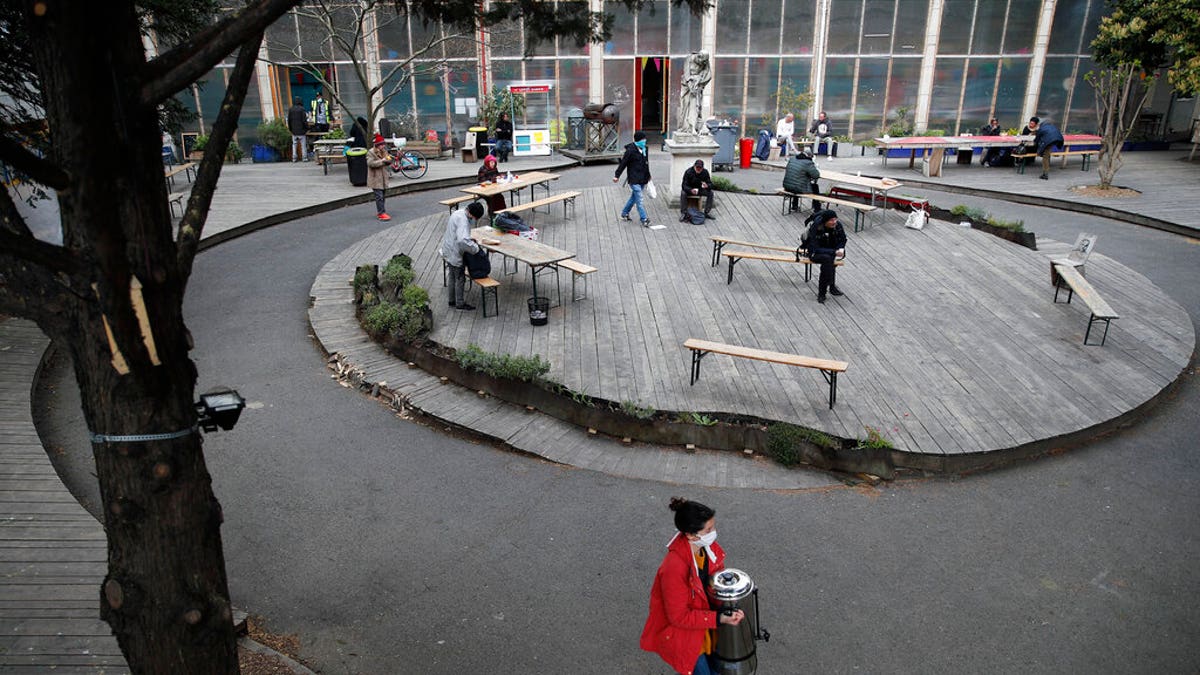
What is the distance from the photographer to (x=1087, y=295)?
10.2 metres

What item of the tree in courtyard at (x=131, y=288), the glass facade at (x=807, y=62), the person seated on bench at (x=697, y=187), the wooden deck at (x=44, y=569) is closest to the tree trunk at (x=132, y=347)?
the tree in courtyard at (x=131, y=288)

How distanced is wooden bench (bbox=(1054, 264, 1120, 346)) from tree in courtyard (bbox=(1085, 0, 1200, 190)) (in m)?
10.1

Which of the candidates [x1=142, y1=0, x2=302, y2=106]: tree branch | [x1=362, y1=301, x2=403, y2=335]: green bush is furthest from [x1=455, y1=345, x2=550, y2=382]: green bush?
[x1=142, y1=0, x2=302, y2=106]: tree branch

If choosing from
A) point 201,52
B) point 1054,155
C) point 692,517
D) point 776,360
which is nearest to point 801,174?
point 776,360

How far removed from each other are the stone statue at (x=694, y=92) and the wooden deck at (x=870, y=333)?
122 inches

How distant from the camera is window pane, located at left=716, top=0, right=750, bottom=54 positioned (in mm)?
27703

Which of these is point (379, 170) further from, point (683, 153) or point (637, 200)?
point (683, 153)

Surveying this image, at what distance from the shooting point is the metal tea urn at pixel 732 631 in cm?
394

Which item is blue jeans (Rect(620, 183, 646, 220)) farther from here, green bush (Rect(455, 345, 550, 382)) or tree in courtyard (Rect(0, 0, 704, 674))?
tree in courtyard (Rect(0, 0, 704, 674))

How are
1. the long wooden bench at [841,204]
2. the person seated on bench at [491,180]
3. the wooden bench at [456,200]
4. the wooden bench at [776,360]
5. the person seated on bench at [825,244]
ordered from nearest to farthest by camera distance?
the wooden bench at [776,360]
the person seated on bench at [825,244]
the wooden bench at [456,200]
the person seated on bench at [491,180]
the long wooden bench at [841,204]

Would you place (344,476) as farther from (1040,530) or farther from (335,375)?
(1040,530)

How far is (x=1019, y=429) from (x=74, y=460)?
9.16m

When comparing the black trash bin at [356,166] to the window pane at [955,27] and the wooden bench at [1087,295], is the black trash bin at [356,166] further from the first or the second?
the window pane at [955,27]

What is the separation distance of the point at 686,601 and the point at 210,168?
3151 mm
